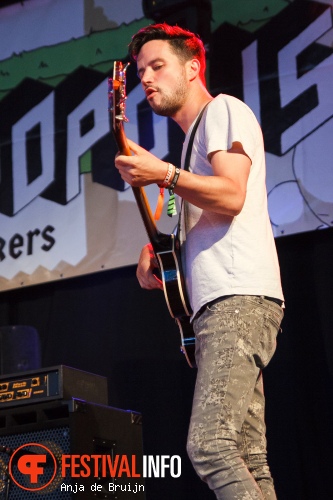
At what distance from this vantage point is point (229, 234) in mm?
2049

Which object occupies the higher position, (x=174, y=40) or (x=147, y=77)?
(x=174, y=40)

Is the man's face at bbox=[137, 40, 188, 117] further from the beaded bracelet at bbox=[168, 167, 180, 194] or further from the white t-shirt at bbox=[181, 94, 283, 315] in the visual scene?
the beaded bracelet at bbox=[168, 167, 180, 194]

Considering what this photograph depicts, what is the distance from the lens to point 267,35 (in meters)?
3.97

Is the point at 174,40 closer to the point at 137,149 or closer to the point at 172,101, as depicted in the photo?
the point at 172,101

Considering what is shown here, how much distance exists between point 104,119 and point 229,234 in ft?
7.99

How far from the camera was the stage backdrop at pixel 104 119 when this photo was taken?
147 inches

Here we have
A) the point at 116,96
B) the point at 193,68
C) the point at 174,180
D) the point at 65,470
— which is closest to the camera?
the point at 174,180

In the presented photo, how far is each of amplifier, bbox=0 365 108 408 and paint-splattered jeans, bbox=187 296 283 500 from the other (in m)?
0.63

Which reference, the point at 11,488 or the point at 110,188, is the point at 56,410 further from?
the point at 110,188

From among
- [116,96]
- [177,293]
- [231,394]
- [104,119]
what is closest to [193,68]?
Result: [116,96]

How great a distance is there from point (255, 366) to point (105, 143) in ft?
8.46

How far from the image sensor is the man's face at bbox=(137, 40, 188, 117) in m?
2.35

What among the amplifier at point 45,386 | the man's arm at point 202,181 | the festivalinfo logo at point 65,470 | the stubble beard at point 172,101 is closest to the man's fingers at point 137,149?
the man's arm at point 202,181

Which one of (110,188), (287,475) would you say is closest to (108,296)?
(110,188)
